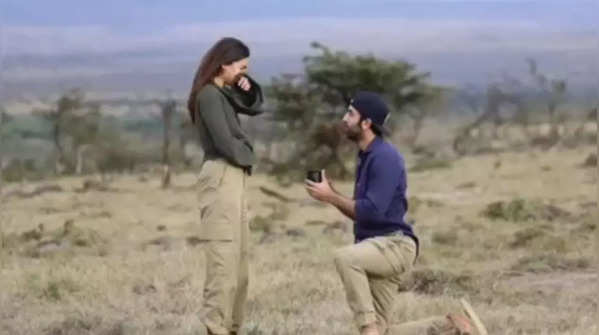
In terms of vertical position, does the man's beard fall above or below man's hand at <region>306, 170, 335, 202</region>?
above

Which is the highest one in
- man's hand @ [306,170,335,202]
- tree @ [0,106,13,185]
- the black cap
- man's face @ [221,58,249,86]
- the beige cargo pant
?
man's face @ [221,58,249,86]

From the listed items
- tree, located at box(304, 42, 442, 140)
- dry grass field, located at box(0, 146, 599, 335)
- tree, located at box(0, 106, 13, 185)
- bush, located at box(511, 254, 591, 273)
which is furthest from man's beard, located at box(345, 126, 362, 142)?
tree, located at box(0, 106, 13, 185)

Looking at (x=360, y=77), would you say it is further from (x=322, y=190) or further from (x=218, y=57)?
(x=322, y=190)

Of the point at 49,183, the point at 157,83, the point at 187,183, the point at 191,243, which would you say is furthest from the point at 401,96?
the point at 157,83

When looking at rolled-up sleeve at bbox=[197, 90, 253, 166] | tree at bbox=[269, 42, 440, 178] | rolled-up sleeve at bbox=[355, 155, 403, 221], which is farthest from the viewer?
tree at bbox=[269, 42, 440, 178]

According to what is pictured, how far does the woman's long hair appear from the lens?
7773mm

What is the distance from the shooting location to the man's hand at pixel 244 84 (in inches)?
310

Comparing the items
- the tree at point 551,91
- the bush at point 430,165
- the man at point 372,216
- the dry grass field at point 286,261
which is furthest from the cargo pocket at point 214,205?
the tree at point 551,91

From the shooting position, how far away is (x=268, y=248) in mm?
14344

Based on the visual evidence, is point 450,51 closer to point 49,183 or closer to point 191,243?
point 49,183

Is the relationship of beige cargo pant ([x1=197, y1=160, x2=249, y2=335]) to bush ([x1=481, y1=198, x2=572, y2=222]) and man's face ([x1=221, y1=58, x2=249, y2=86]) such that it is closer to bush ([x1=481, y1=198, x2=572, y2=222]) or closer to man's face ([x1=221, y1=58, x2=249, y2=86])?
man's face ([x1=221, y1=58, x2=249, y2=86])

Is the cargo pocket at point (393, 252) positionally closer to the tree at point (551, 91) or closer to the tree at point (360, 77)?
the tree at point (360, 77)

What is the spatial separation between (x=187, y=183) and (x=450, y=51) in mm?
28316

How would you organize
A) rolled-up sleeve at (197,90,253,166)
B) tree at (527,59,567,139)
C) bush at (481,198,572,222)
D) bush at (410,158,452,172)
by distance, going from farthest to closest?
tree at (527,59,567,139)
bush at (410,158,452,172)
bush at (481,198,572,222)
rolled-up sleeve at (197,90,253,166)
